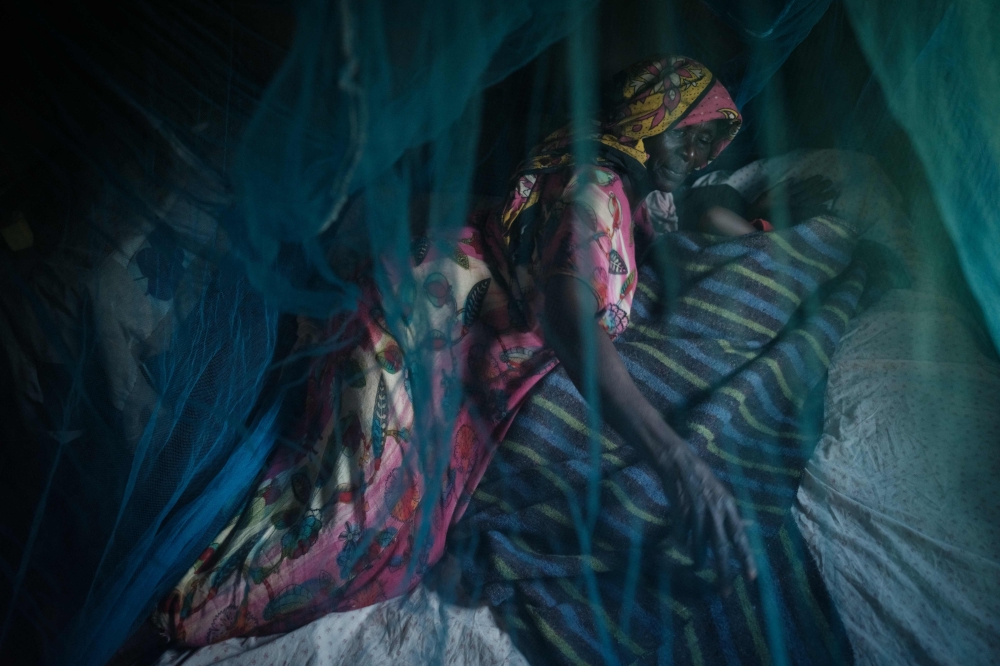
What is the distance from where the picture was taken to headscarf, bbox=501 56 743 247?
959 mm

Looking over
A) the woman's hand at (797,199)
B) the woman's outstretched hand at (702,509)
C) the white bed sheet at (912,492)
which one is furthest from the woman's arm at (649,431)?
the woman's hand at (797,199)

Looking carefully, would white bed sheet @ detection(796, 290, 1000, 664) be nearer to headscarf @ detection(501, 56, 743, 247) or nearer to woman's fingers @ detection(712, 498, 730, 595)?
woman's fingers @ detection(712, 498, 730, 595)

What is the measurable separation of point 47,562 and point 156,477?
19 centimetres

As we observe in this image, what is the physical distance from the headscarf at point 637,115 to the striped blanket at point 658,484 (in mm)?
309

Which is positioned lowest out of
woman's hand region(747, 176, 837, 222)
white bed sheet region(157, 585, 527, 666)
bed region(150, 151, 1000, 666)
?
white bed sheet region(157, 585, 527, 666)

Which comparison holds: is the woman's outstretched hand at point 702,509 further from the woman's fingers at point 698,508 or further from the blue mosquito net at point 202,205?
the blue mosquito net at point 202,205

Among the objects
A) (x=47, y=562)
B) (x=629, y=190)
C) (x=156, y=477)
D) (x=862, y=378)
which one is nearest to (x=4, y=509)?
(x=47, y=562)

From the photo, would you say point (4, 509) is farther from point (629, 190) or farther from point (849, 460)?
point (849, 460)

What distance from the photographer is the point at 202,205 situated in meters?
0.77

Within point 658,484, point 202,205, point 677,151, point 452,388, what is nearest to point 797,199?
point 677,151

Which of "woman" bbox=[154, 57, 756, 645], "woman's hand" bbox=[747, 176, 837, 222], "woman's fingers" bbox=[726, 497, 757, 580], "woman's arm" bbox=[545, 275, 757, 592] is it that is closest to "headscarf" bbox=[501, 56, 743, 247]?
"woman" bbox=[154, 57, 756, 645]

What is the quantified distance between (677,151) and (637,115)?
11cm

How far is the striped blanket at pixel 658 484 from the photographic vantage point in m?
0.79

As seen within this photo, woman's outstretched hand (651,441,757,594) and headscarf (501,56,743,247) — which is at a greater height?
headscarf (501,56,743,247)
